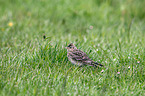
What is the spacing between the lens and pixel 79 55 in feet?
14.9

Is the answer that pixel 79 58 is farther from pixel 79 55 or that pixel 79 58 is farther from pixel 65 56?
pixel 65 56

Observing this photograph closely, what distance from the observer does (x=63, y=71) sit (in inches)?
165

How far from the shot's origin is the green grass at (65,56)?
3738 millimetres

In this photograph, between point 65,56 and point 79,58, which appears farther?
point 65,56

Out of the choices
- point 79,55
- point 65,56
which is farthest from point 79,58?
point 65,56

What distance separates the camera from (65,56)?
4625 millimetres

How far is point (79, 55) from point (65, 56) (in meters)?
0.30

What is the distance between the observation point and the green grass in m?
3.74

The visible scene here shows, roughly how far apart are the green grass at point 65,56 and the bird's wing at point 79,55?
0.61ft

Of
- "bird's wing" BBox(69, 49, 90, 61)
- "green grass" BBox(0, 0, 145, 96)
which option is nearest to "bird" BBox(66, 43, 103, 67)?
"bird's wing" BBox(69, 49, 90, 61)

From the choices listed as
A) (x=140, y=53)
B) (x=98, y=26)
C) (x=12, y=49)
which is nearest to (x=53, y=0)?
(x=98, y=26)

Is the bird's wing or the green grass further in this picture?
the bird's wing

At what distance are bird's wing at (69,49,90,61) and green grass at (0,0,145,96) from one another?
185 mm

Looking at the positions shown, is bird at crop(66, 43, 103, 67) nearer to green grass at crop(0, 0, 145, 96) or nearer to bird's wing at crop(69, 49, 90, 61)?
bird's wing at crop(69, 49, 90, 61)
